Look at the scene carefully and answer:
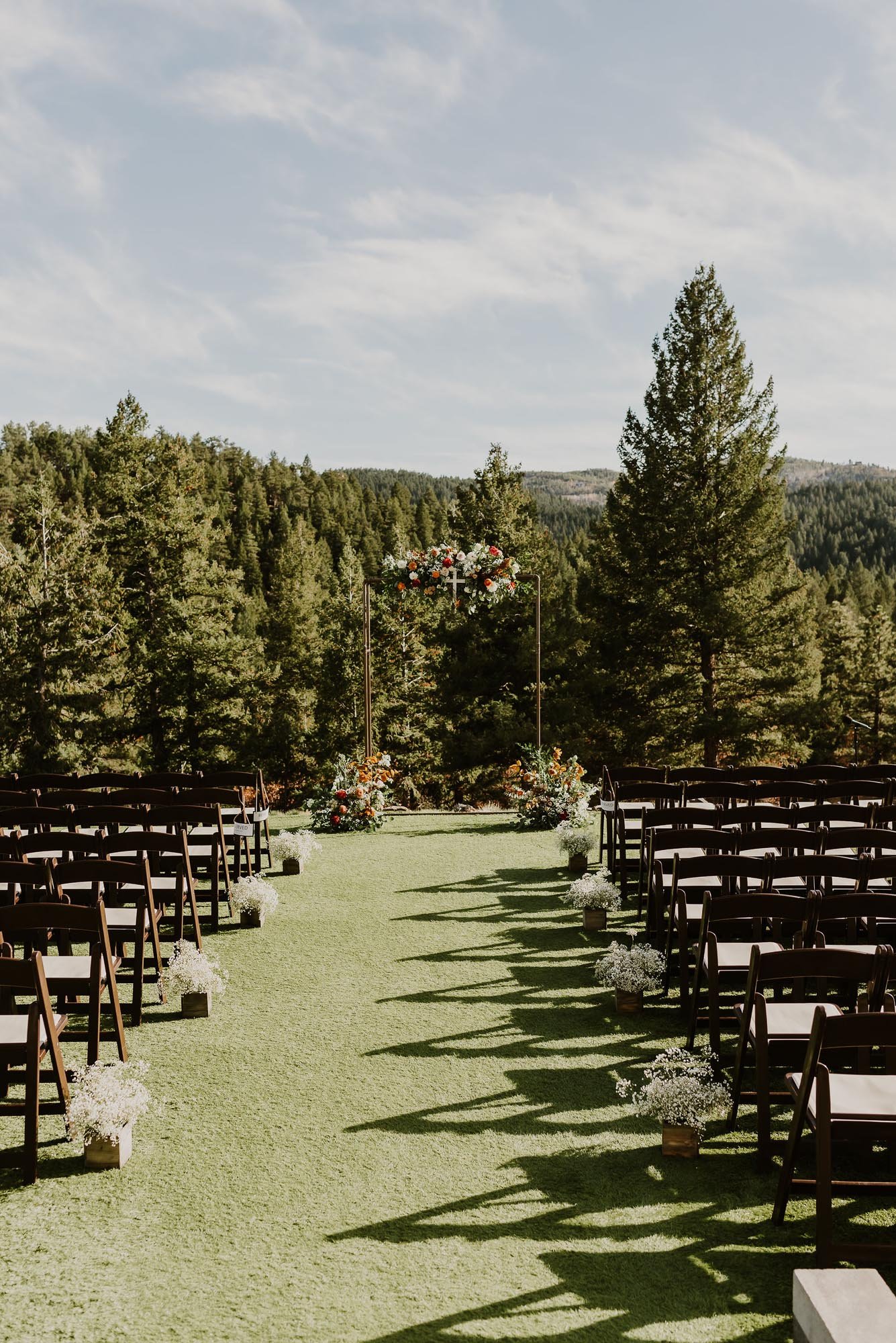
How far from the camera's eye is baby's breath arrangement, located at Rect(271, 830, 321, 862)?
905 cm

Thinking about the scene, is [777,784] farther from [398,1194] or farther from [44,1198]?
[44,1198]

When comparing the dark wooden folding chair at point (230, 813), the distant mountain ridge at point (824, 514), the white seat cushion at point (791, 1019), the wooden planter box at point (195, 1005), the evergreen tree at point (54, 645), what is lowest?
the wooden planter box at point (195, 1005)

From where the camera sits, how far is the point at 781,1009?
4.04 meters

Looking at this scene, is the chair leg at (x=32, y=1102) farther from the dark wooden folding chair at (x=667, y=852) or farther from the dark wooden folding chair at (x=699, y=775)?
the dark wooden folding chair at (x=699, y=775)

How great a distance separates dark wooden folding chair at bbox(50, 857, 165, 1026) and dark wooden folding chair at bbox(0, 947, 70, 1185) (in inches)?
26.6

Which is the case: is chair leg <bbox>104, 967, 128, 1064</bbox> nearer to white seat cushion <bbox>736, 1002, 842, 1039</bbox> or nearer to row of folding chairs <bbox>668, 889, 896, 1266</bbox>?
row of folding chairs <bbox>668, 889, 896, 1266</bbox>

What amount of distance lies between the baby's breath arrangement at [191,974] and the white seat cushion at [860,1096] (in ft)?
11.0

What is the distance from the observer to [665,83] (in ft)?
26.8

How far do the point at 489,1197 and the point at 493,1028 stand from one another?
1.69 metres

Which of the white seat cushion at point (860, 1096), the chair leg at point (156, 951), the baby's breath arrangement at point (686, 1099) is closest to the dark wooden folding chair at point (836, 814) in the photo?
the baby's breath arrangement at point (686, 1099)

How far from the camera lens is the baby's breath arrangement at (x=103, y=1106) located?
12.2 ft

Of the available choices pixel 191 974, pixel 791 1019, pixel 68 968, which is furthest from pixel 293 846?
pixel 791 1019

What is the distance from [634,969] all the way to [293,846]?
4511 mm

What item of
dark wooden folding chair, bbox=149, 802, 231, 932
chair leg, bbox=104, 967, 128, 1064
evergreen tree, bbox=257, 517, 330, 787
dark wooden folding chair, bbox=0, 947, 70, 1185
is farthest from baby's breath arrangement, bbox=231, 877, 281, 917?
evergreen tree, bbox=257, 517, 330, 787
